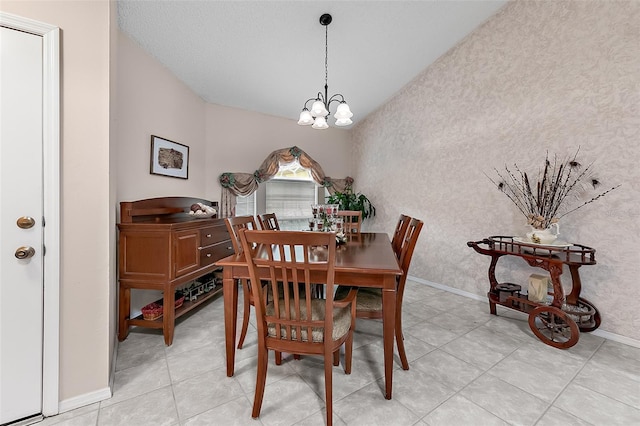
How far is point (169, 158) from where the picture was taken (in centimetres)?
294

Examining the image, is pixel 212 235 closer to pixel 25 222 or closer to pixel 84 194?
pixel 84 194

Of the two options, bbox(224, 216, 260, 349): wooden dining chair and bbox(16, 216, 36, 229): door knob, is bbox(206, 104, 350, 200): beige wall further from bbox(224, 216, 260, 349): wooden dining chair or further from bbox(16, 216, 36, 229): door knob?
bbox(16, 216, 36, 229): door knob

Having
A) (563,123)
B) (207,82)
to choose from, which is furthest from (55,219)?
(563,123)

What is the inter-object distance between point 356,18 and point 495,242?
2.74m

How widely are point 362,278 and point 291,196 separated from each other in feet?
11.3

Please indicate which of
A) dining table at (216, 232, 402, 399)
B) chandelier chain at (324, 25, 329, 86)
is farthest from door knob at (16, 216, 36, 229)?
chandelier chain at (324, 25, 329, 86)

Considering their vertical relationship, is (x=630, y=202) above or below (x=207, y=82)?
below

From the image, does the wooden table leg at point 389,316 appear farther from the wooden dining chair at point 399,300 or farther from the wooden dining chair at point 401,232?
the wooden dining chair at point 401,232

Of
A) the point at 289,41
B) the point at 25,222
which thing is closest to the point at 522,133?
the point at 289,41

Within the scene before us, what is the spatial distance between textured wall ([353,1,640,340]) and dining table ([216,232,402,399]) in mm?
2043

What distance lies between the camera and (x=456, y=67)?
3.37 m

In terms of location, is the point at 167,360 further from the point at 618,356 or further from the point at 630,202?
the point at 630,202

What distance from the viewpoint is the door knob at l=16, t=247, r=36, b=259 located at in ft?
4.17

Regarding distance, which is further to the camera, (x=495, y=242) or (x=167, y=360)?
(x=495, y=242)
